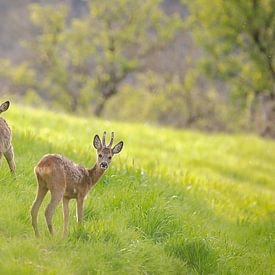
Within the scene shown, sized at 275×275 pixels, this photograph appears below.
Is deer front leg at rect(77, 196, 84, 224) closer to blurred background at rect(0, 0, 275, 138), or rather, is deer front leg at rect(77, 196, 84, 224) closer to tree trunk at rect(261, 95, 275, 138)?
tree trunk at rect(261, 95, 275, 138)

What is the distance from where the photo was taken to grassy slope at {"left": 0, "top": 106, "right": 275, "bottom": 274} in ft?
23.7

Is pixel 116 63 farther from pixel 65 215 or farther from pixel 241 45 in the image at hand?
pixel 65 215

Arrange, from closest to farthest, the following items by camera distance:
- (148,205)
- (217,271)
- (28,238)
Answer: (28,238) → (217,271) → (148,205)

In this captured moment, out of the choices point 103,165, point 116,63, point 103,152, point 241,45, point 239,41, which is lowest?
point 103,165

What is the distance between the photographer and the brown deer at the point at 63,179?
6977mm

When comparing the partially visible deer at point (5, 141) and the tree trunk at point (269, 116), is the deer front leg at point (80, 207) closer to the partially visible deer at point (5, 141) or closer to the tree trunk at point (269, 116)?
the partially visible deer at point (5, 141)

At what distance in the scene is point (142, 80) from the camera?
54156 mm

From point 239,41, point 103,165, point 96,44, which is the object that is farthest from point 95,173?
point 96,44

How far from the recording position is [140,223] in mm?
8789

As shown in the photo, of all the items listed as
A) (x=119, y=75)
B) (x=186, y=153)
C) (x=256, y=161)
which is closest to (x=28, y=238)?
(x=186, y=153)

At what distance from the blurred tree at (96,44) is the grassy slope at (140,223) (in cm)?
3030

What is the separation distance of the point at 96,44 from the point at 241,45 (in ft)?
57.3

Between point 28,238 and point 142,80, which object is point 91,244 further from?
point 142,80

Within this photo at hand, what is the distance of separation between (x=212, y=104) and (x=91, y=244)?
44282mm
